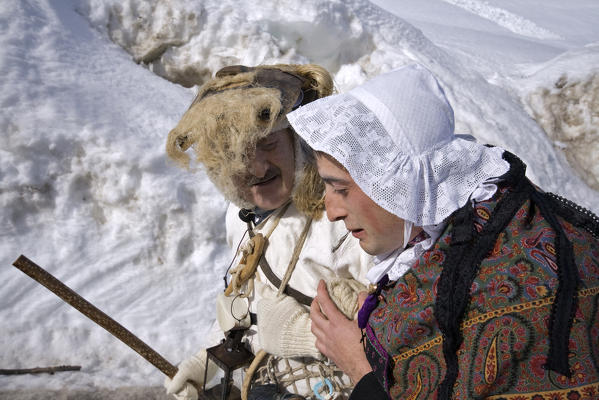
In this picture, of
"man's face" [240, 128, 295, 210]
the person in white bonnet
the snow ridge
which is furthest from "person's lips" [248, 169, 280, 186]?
the snow ridge

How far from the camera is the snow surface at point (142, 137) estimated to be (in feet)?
9.11

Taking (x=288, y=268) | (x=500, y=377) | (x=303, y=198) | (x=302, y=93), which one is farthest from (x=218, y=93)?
(x=500, y=377)

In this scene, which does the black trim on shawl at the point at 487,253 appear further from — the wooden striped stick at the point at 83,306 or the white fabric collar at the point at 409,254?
the wooden striped stick at the point at 83,306

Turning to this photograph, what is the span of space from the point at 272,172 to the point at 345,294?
48cm

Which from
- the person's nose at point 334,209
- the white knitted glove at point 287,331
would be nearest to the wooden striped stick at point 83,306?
the white knitted glove at point 287,331

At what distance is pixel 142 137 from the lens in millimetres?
3371

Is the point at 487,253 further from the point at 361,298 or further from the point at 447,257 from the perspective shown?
the point at 361,298

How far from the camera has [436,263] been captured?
1.10 metres

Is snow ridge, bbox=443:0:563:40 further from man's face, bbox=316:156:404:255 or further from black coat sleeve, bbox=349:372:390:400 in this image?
black coat sleeve, bbox=349:372:390:400

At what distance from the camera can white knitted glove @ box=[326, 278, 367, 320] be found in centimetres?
137

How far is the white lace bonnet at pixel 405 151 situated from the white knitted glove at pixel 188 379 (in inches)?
41.8

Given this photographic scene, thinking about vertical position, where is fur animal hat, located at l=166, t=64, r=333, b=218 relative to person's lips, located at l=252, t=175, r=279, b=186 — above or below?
above

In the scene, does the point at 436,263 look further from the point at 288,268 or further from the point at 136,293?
the point at 136,293

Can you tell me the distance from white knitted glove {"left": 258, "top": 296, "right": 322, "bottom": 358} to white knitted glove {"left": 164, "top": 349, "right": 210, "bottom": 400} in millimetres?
412
